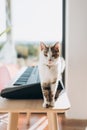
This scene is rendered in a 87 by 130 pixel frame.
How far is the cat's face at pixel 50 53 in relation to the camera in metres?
1.18

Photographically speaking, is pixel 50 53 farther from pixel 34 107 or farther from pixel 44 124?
pixel 44 124

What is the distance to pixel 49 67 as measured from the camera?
46.9 inches

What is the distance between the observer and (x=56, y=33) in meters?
2.82

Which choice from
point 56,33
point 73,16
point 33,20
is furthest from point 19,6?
point 73,16

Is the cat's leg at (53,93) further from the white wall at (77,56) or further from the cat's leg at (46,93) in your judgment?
the white wall at (77,56)

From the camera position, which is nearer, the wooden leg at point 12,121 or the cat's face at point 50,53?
the cat's face at point 50,53

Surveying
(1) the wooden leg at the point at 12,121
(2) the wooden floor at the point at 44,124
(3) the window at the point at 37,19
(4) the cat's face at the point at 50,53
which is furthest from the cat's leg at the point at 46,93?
(3) the window at the point at 37,19

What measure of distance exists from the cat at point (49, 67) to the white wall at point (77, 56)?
4.28 ft

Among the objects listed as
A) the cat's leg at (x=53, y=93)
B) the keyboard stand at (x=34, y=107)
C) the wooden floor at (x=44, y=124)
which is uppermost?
the cat's leg at (x=53, y=93)

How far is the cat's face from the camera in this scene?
1.18 metres

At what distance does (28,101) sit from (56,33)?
1620 mm

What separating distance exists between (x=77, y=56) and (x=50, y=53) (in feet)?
4.47

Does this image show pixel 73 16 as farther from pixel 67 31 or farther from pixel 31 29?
pixel 31 29

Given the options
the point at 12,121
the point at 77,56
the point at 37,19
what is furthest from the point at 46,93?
the point at 37,19
